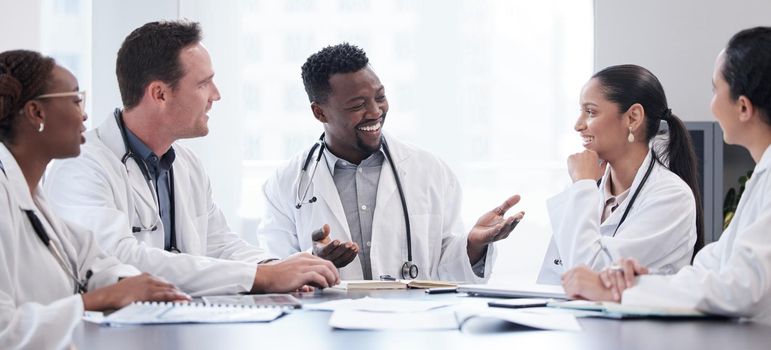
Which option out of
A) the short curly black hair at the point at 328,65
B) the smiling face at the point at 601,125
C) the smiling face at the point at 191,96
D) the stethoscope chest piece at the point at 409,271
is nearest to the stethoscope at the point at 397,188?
the stethoscope chest piece at the point at 409,271

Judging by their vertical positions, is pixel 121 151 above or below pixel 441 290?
above

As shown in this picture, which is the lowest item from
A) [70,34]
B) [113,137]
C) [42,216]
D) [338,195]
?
[338,195]

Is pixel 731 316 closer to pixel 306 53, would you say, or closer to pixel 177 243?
pixel 177 243

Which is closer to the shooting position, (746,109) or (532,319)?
(532,319)

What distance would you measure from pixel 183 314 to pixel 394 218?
1404mm

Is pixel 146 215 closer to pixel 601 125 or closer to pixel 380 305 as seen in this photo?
pixel 380 305

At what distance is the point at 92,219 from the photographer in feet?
7.80

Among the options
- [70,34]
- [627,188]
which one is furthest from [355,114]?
[70,34]

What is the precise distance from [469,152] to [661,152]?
2.09 meters

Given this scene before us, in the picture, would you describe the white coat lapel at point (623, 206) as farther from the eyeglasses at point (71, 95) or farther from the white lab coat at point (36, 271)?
the eyeglasses at point (71, 95)

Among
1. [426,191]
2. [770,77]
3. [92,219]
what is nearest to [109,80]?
[426,191]

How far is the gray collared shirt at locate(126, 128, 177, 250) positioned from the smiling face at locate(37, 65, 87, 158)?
2.13ft

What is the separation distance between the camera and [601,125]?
2846 mm

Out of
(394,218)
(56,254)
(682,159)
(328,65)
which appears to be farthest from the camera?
(328,65)
